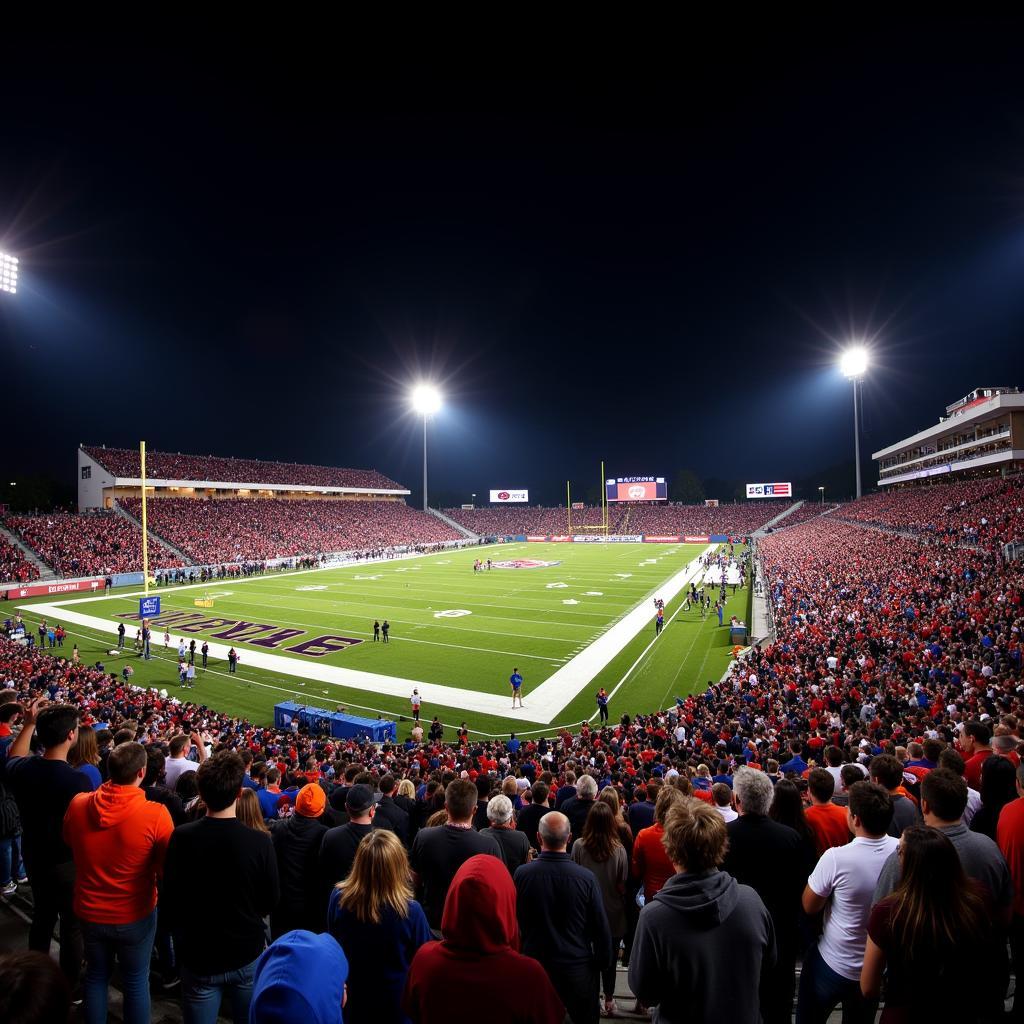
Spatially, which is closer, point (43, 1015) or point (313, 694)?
point (43, 1015)

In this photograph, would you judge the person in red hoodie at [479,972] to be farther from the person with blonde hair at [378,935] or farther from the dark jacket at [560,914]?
the dark jacket at [560,914]

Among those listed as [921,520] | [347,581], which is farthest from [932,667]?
[347,581]

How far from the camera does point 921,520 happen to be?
36.2 metres

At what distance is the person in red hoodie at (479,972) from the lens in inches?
82.3

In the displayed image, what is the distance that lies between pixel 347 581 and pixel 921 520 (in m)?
37.8

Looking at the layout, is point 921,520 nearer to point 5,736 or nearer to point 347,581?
point 347,581

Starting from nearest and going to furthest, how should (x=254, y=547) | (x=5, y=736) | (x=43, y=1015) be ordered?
(x=43, y=1015) → (x=5, y=736) → (x=254, y=547)

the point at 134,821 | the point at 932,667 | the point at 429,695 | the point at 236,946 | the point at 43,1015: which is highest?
the point at 43,1015

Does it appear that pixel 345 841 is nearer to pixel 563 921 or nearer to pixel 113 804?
pixel 113 804

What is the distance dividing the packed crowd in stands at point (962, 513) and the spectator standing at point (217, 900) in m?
26.0

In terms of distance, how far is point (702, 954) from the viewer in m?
2.33

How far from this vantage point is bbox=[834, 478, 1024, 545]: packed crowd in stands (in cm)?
2434

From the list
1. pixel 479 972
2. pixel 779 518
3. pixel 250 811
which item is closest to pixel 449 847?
pixel 250 811

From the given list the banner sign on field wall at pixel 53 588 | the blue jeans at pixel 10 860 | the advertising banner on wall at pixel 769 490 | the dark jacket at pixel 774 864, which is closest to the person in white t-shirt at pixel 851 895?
the dark jacket at pixel 774 864
